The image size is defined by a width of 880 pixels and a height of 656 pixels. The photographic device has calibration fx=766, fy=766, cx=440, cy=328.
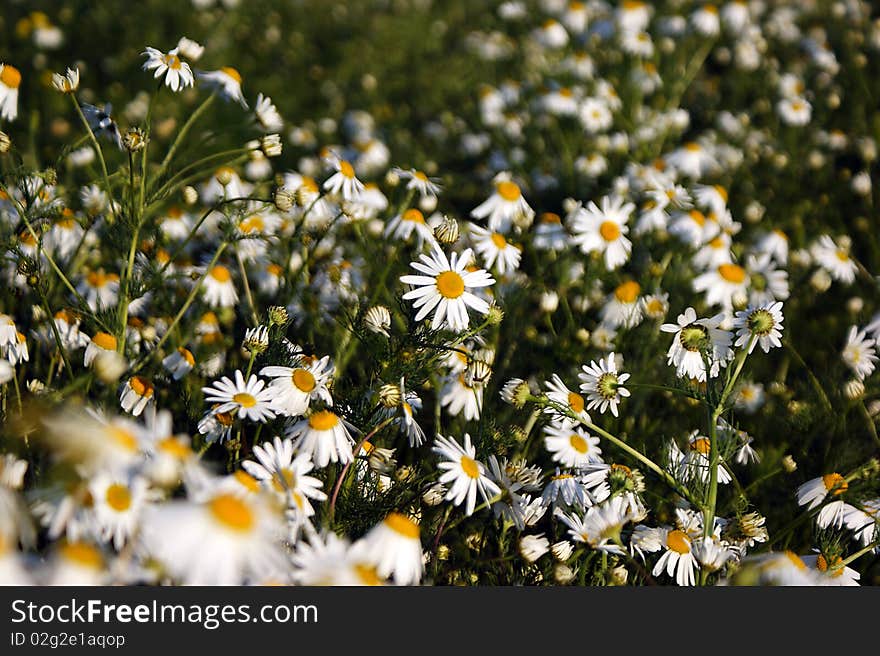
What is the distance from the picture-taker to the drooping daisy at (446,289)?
1874 mm

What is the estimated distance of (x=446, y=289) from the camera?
1917mm

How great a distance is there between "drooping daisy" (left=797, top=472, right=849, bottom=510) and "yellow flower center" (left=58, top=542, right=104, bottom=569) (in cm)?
167

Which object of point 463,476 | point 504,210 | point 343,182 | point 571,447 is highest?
point 504,210

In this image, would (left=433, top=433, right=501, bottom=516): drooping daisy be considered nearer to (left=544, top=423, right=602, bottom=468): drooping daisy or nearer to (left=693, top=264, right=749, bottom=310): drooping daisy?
(left=544, top=423, right=602, bottom=468): drooping daisy


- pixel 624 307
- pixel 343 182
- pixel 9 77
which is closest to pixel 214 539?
pixel 343 182

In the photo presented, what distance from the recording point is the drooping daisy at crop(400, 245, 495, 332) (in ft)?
6.15

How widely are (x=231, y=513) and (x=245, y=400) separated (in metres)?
0.65

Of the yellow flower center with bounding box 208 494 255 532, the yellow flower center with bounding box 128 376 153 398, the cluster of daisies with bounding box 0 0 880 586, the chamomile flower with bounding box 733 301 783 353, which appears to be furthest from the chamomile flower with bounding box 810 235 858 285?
the yellow flower center with bounding box 208 494 255 532

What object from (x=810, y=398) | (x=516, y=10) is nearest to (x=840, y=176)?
(x=810, y=398)

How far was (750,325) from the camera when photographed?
1905 millimetres

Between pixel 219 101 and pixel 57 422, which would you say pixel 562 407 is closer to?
pixel 57 422

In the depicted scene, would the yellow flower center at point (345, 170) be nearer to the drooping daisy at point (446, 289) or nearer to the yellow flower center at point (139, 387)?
the drooping daisy at point (446, 289)

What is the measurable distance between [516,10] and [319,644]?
428 cm

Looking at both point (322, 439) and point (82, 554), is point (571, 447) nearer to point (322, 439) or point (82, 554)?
point (322, 439)
